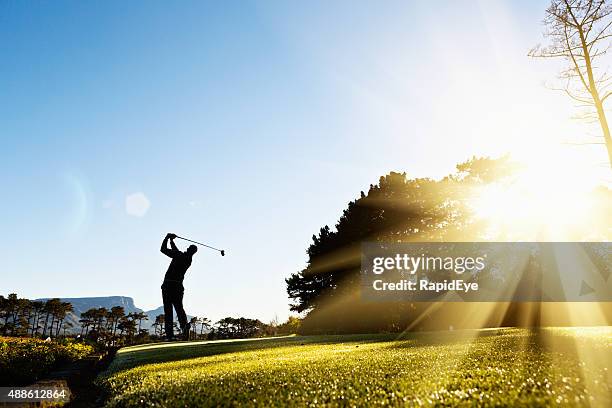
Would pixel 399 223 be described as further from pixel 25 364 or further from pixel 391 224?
pixel 25 364

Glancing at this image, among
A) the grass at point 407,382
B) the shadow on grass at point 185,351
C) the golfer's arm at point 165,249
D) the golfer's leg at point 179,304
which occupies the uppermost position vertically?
the golfer's arm at point 165,249

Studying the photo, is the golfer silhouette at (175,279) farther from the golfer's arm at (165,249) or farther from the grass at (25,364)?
the grass at (25,364)

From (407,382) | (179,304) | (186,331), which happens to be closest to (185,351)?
(179,304)

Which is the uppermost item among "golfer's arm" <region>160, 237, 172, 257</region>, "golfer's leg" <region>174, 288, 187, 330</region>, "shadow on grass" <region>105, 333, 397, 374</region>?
"golfer's arm" <region>160, 237, 172, 257</region>

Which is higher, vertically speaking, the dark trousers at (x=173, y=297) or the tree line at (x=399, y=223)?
the tree line at (x=399, y=223)

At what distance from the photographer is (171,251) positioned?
101ft

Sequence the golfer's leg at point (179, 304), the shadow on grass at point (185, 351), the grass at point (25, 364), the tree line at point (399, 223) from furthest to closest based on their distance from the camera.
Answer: the tree line at point (399, 223) < the golfer's leg at point (179, 304) < the shadow on grass at point (185, 351) < the grass at point (25, 364)

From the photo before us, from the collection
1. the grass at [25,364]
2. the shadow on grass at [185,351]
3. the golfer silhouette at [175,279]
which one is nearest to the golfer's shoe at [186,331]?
the golfer silhouette at [175,279]

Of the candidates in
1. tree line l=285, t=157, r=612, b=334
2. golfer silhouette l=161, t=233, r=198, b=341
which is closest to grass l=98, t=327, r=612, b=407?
golfer silhouette l=161, t=233, r=198, b=341

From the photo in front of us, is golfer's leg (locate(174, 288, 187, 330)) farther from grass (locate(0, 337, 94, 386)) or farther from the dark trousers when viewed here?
grass (locate(0, 337, 94, 386))

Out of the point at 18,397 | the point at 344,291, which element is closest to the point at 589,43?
the point at 18,397

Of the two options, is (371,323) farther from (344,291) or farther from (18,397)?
(18,397)

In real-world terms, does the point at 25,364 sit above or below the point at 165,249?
below

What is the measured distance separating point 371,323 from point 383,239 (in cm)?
1071
